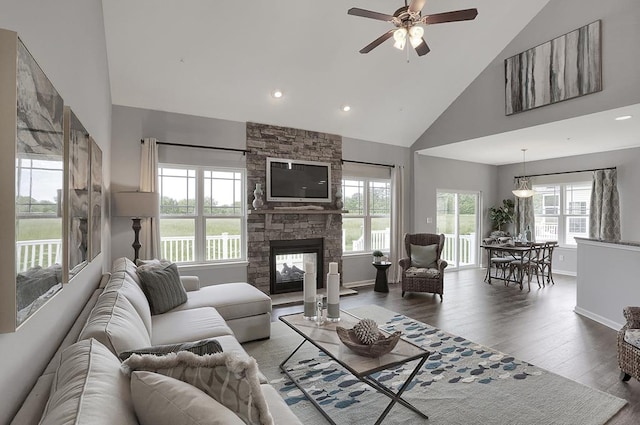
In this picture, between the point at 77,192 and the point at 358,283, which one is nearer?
the point at 77,192

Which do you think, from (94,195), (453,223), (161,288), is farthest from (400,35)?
(453,223)

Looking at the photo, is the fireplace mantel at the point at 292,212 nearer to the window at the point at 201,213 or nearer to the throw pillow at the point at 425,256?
the window at the point at 201,213

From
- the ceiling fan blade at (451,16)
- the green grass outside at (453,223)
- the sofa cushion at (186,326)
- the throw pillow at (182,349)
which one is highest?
Answer: the ceiling fan blade at (451,16)

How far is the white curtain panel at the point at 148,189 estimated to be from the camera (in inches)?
168

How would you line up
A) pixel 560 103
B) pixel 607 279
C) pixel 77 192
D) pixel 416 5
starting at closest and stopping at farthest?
pixel 77 192 < pixel 416 5 < pixel 607 279 < pixel 560 103

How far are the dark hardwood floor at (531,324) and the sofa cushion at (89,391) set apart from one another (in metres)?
2.86

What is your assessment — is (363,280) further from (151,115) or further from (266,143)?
(151,115)

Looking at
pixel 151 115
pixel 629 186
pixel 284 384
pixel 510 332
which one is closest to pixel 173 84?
pixel 151 115

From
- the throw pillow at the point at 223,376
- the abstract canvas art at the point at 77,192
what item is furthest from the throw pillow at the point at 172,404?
the abstract canvas art at the point at 77,192

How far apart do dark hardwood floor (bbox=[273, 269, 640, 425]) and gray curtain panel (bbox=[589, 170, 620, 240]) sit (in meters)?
1.21

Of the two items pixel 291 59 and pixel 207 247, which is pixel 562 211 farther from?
pixel 207 247

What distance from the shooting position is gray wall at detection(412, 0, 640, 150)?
3.80 m

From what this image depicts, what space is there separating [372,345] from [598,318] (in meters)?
3.76

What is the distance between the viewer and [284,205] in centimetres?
536
